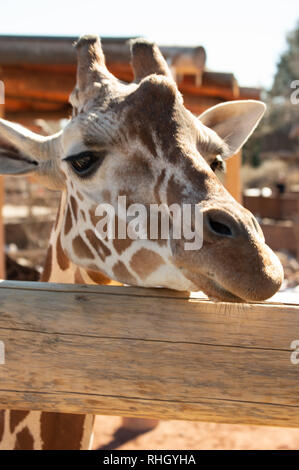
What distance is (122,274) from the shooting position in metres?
1.93

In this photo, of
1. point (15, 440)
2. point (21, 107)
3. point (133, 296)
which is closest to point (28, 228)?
point (21, 107)

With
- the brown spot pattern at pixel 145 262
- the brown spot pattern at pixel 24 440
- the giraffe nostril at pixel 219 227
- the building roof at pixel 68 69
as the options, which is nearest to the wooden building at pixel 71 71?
the building roof at pixel 68 69

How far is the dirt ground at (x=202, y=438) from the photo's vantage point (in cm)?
448

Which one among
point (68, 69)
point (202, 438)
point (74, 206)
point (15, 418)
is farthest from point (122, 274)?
point (68, 69)

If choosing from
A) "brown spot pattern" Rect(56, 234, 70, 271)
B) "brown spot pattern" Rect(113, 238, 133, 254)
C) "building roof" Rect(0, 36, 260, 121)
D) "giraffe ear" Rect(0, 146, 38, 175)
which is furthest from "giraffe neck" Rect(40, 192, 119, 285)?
"building roof" Rect(0, 36, 260, 121)

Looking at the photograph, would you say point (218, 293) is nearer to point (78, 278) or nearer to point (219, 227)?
point (219, 227)

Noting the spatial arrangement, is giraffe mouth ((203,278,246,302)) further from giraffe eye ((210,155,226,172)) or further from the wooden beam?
giraffe eye ((210,155,226,172))

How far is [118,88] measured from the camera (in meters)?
2.06

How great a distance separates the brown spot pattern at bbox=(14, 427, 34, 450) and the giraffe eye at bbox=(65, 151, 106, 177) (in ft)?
3.94

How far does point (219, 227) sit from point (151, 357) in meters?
0.46

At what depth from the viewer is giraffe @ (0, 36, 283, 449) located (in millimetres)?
1534

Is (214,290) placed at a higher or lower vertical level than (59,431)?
higher

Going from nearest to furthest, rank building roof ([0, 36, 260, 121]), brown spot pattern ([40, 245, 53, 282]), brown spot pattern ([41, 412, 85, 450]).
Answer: brown spot pattern ([41, 412, 85, 450])
brown spot pattern ([40, 245, 53, 282])
building roof ([0, 36, 260, 121])
